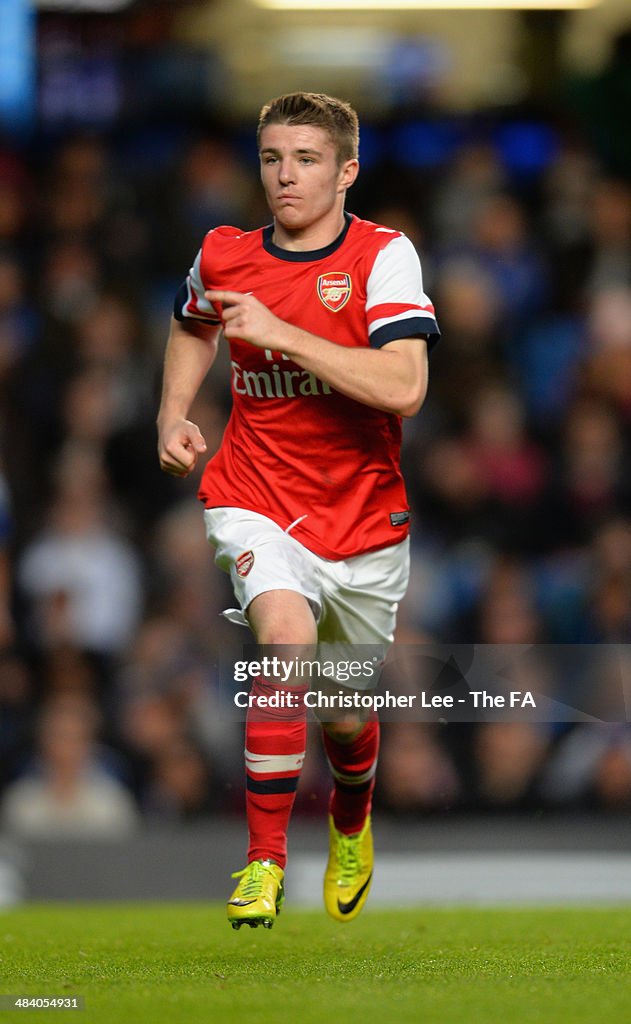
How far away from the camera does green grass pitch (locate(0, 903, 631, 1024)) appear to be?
4129 millimetres

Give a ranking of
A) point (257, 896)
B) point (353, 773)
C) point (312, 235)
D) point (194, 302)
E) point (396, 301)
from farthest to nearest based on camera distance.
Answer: point (353, 773) → point (194, 302) → point (312, 235) → point (396, 301) → point (257, 896)

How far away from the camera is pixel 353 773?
612 cm

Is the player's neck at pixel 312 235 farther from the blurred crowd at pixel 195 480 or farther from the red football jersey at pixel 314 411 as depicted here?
the blurred crowd at pixel 195 480

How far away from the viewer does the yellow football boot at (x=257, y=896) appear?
4.81 metres

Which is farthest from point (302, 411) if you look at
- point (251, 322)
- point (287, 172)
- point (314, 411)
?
point (287, 172)

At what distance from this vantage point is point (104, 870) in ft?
28.9

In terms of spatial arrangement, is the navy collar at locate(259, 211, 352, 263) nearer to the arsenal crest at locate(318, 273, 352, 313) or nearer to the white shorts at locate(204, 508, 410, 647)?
the arsenal crest at locate(318, 273, 352, 313)

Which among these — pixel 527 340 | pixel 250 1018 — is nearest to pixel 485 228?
pixel 527 340

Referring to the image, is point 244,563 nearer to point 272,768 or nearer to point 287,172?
point 272,768

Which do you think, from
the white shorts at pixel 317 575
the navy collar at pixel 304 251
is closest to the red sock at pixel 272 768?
the white shorts at pixel 317 575

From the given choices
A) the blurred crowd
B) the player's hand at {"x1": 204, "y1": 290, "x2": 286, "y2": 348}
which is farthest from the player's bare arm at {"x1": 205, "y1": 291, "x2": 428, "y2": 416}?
the blurred crowd

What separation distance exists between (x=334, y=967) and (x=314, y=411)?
1.75 m

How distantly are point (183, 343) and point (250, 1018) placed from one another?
269 centimetres

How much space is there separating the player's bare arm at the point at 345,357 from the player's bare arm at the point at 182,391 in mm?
479
